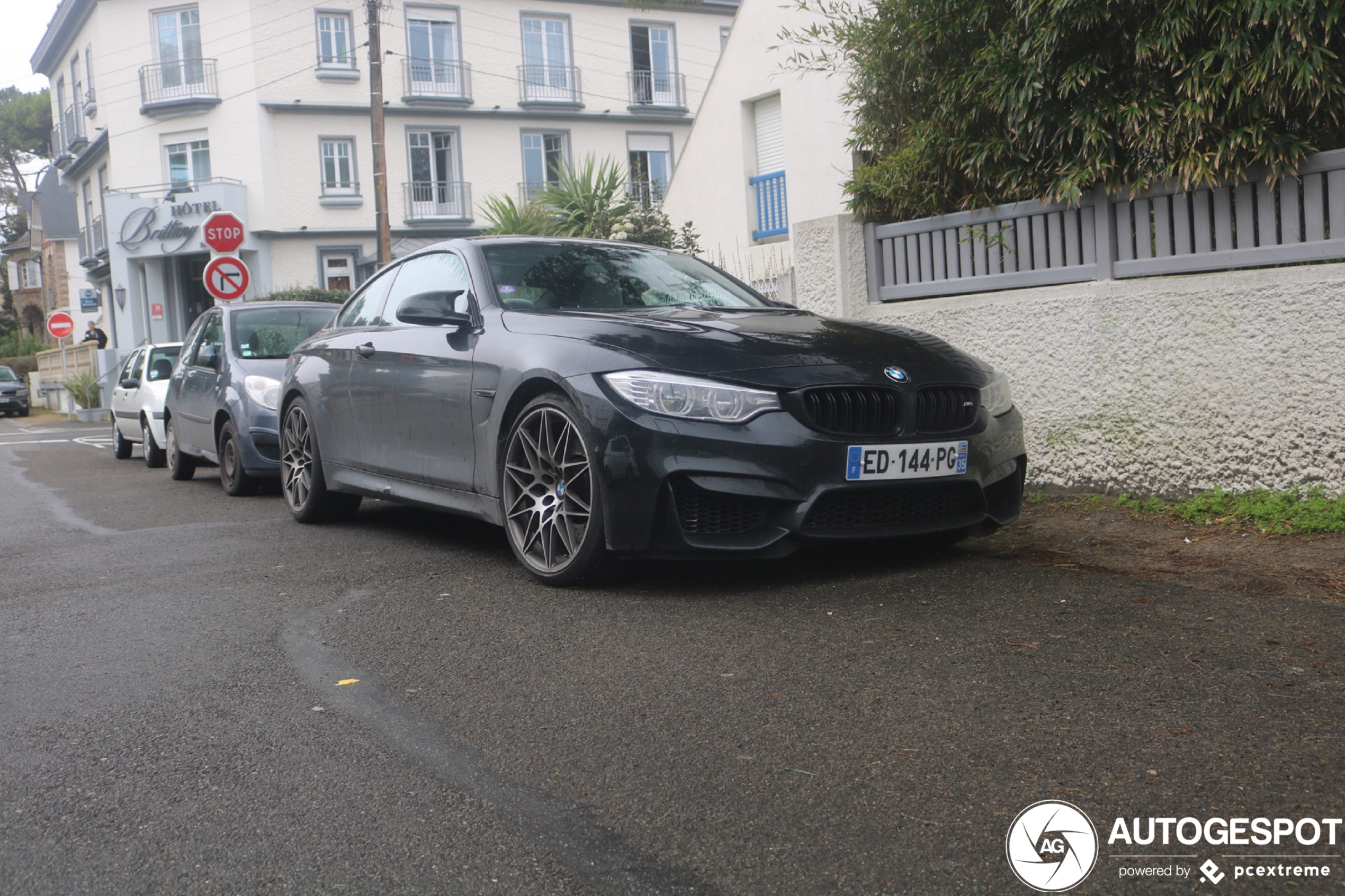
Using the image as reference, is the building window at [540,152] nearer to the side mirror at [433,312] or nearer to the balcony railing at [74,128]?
the balcony railing at [74,128]

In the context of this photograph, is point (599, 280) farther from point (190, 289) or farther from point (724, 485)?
point (190, 289)

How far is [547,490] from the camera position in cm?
530

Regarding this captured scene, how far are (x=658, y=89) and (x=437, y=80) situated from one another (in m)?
6.99

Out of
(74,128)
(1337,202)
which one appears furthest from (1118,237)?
(74,128)

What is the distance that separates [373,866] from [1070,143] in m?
5.72

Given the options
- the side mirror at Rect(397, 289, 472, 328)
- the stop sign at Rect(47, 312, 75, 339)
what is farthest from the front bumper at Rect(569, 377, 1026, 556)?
the stop sign at Rect(47, 312, 75, 339)

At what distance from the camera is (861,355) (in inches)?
203

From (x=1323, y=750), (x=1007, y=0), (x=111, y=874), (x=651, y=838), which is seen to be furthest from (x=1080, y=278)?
(x=111, y=874)

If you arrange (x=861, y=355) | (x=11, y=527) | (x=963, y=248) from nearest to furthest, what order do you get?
(x=861, y=355) → (x=963, y=248) → (x=11, y=527)

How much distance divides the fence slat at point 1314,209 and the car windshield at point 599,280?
2.58m

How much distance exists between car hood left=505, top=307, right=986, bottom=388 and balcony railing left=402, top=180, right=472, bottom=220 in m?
32.5

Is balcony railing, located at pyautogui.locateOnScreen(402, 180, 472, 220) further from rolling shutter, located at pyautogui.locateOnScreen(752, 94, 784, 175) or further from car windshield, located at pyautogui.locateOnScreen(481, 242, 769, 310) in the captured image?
car windshield, located at pyautogui.locateOnScreen(481, 242, 769, 310)

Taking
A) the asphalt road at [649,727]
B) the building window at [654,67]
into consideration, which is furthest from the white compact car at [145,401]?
the building window at [654,67]

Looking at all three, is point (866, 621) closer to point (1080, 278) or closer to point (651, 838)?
point (651, 838)
